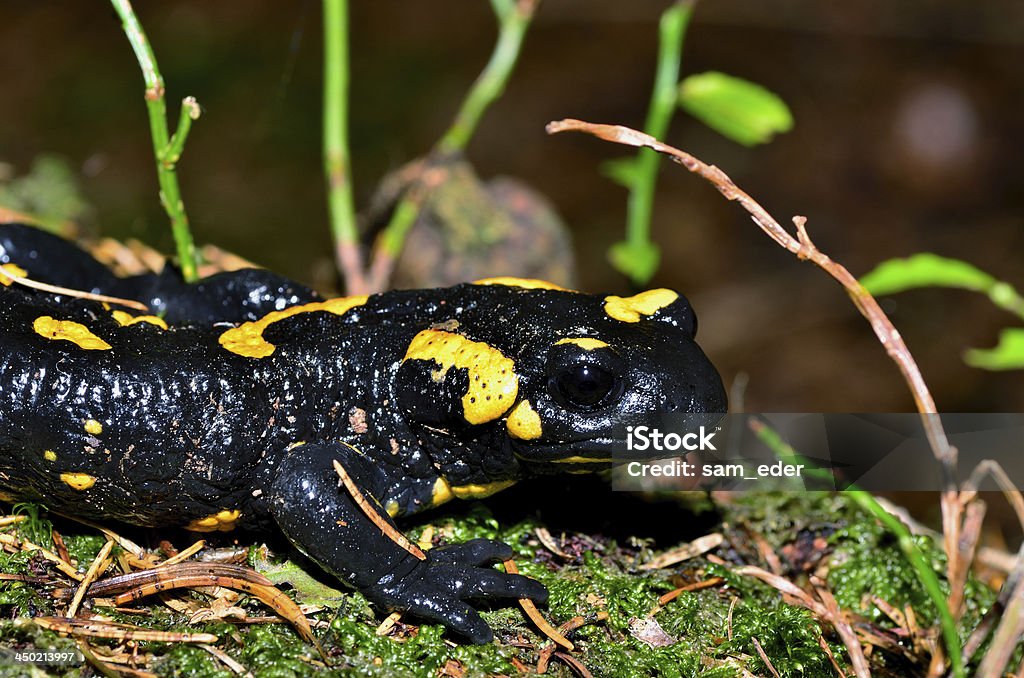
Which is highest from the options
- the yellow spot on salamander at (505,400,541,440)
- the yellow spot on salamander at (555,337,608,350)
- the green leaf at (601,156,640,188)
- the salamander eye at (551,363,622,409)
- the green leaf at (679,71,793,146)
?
the green leaf at (679,71,793,146)

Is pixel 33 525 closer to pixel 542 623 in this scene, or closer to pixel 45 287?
pixel 45 287

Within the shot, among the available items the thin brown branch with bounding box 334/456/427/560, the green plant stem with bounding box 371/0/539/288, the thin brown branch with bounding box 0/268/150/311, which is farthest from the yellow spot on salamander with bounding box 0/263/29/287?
the green plant stem with bounding box 371/0/539/288

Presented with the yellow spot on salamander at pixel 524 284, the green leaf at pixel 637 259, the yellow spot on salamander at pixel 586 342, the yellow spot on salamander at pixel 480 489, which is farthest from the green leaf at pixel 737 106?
the yellow spot on salamander at pixel 480 489

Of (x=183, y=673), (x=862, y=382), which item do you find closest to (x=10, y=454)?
(x=183, y=673)

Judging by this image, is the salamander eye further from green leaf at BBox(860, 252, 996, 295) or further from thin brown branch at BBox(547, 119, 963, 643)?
green leaf at BBox(860, 252, 996, 295)

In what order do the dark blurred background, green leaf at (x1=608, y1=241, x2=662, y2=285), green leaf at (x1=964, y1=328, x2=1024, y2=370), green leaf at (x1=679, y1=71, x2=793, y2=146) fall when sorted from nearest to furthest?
green leaf at (x1=964, y1=328, x2=1024, y2=370), green leaf at (x1=679, y1=71, x2=793, y2=146), green leaf at (x1=608, y1=241, x2=662, y2=285), the dark blurred background

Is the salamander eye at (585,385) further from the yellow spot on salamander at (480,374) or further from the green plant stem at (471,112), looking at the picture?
the green plant stem at (471,112)

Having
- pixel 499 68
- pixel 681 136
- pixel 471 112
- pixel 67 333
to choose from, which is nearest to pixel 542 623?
pixel 67 333
